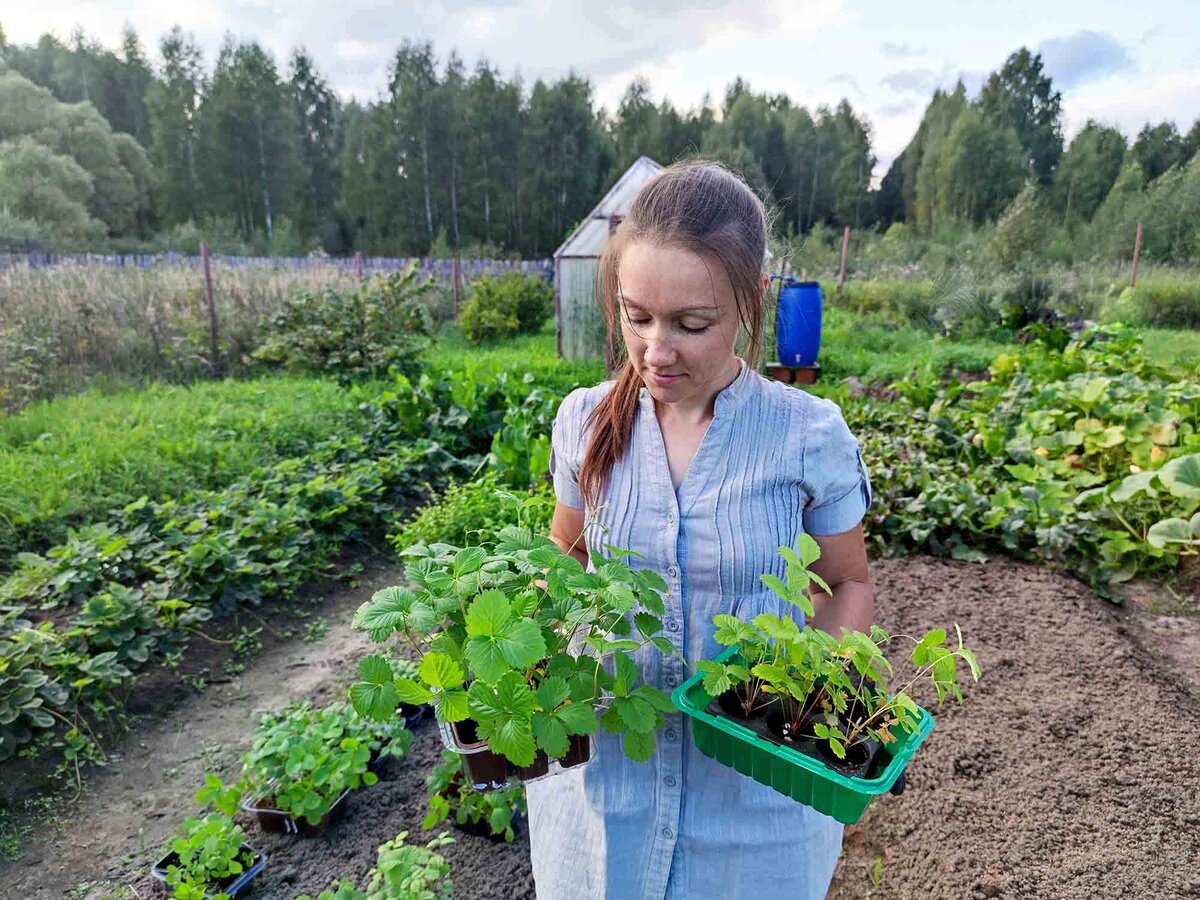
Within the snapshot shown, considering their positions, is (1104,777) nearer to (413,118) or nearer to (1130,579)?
(1130,579)

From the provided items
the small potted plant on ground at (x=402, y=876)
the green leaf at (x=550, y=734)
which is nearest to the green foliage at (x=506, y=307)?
the small potted plant on ground at (x=402, y=876)

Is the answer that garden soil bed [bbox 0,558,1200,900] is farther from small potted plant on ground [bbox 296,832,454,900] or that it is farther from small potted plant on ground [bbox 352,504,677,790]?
small potted plant on ground [bbox 352,504,677,790]

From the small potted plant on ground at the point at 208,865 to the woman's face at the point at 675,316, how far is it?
5.59 feet

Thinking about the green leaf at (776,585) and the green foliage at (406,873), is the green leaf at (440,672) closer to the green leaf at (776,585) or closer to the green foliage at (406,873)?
the green leaf at (776,585)

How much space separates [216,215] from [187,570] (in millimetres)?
29592

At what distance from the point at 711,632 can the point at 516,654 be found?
408mm

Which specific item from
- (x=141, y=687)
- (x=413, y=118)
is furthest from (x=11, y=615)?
(x=413, y=118)

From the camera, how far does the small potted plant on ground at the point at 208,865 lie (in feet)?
5.79

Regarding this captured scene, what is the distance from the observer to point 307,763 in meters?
1.96

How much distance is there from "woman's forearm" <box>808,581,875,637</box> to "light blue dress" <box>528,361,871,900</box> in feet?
0.31

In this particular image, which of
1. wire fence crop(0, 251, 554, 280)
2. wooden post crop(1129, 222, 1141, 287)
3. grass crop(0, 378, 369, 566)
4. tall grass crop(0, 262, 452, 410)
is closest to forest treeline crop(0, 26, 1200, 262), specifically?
wire fence crop(0, 251, 554, 280)

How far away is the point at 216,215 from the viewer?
27547 millimetres

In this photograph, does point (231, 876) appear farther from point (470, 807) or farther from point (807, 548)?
point (807, 548)

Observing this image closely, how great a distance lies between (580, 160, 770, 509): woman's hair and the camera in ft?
3.26
